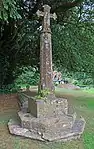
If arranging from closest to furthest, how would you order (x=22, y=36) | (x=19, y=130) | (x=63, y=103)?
(x=19, y=130)
(x=63, y=103)
(x=22, y=36)

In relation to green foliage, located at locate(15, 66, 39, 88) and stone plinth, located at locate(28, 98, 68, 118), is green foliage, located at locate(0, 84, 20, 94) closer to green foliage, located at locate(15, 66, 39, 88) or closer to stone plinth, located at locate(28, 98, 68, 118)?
green foliage, located at locate(15, 66, 39, 88)

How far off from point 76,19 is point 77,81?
29.7 feet

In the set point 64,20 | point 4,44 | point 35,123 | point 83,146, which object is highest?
point 64,20

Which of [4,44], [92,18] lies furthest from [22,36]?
[92,18]

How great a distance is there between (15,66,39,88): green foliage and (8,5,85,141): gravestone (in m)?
7.92

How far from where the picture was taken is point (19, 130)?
7961 mm

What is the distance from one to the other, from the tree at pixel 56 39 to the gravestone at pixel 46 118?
5389 mm

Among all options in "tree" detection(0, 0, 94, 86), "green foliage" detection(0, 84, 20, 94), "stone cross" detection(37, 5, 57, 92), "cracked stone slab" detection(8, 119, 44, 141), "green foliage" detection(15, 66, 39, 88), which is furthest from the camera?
"green foliage" detection(15, 66, 39, 88)

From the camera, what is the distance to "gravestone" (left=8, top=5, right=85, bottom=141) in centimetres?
776

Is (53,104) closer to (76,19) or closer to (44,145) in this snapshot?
(44,145)

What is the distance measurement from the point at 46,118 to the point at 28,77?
1177cm

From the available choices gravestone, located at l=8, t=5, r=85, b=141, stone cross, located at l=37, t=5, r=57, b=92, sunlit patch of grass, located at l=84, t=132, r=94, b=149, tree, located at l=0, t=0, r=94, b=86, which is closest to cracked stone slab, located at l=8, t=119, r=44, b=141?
gravestone, located at l=8, t=5, r=85, b=141

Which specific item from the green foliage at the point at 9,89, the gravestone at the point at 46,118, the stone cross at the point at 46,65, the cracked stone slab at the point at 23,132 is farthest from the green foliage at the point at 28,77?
the cracked stone slab at the point at 23,132

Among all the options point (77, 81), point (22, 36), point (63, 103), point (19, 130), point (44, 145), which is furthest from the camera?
point (77, 81)
